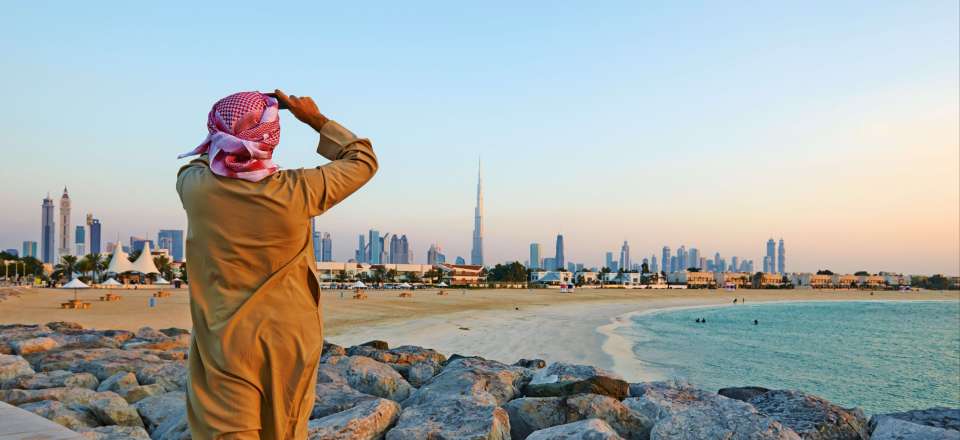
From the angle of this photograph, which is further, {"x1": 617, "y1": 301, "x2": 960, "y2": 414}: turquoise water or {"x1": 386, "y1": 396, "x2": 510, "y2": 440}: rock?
{"x1": 617, "y1": 301, "x2": 960, "y2": 414}: turquoise water

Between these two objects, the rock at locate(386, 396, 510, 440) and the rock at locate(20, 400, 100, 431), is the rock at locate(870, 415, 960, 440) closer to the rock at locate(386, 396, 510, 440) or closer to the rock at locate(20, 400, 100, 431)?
the rock at locate(386, 396, 510, 440)

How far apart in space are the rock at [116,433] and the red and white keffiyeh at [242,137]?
171 inches

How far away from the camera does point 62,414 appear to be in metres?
6.19

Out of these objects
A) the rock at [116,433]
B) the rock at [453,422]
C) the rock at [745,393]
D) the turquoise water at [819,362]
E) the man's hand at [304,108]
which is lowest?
the turquoise water at [819,362]

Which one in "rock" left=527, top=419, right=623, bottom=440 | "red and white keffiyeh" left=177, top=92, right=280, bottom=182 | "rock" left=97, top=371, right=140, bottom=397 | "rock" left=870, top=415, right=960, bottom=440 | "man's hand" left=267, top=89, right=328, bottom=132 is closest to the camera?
"red and white keffiyeh" left=177, top=92, right=280, bottom=182

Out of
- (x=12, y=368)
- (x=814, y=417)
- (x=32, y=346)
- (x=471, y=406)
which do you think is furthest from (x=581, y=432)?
(x=32, y=346)

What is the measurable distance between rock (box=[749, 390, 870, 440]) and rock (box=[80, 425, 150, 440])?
561 cm

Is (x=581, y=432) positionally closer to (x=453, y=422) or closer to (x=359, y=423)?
(x=453, y=422)

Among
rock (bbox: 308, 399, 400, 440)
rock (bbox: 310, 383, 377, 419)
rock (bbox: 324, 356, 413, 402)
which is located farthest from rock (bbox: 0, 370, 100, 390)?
rock (bbox: 308, 399, 400, 440)

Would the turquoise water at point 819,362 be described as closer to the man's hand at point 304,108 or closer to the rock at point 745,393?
the rock at point 745,393

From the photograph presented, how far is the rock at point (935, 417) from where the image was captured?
6.50 meters

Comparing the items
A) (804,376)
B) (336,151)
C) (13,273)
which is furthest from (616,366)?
(13,273)

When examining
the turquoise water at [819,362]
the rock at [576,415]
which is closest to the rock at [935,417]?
the rock at [576,415]

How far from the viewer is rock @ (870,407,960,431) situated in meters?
6.50
